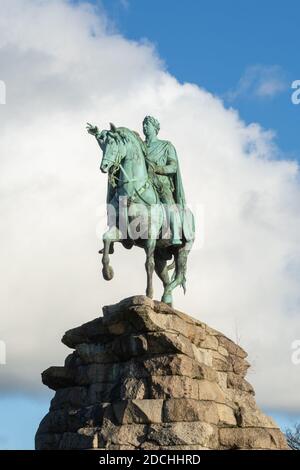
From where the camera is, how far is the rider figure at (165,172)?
1881 cm

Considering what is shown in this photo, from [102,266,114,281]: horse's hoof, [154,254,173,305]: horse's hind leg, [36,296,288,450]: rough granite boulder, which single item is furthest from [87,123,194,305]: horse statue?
[36,296,288,450]: rough granite boulder

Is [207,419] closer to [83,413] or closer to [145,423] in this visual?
[145,423]

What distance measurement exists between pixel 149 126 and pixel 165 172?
136 centimetres

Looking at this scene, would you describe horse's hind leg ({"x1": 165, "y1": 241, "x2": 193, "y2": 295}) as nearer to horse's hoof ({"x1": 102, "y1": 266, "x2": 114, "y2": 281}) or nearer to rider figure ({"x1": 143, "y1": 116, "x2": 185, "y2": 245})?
rider figure ({"x1": 143, "y1": 116, "x2": 185, "y2": 245})

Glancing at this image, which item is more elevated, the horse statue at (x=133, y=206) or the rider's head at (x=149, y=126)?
the rider's head at (x=149, y=126)

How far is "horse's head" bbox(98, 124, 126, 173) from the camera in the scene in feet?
58.9

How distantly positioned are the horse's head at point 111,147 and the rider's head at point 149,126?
183cm

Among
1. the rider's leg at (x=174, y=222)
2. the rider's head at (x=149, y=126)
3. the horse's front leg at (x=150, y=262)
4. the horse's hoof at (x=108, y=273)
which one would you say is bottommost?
the horse's hoof at (x=108, y=273)

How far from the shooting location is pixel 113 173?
1819cm

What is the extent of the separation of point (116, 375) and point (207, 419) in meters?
2.18

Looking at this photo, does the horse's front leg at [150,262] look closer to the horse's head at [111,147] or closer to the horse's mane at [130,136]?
the horse's head at [111,147]

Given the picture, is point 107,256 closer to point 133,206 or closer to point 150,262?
point 150,262

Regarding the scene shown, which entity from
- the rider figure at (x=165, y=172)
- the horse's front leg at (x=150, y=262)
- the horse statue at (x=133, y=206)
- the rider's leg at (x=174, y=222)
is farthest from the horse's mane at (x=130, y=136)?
the horse's front leg at (x=150, y=262)
